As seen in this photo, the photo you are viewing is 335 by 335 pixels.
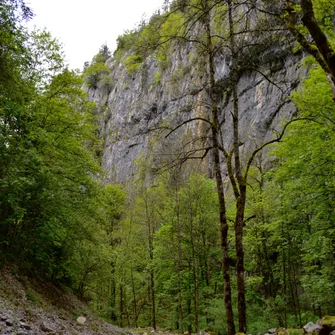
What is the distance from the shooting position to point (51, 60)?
1460 cm

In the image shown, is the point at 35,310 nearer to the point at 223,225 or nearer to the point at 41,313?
the point at 41,313

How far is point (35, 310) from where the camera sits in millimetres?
8648

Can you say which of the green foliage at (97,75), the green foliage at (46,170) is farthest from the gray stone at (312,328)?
the green foliage at (97,75)

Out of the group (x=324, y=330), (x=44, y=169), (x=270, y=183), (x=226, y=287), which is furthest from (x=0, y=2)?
(x=270, y=183)

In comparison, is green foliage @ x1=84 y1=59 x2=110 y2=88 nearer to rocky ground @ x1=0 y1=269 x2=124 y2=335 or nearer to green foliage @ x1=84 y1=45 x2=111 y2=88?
green foliage @ x1=84 y1=45 x2=111 y2=88

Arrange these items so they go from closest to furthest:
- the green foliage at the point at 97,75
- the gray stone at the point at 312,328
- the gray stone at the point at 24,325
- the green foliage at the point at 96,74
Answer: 1. the gray stone at the point at 312,328
2. the gray stone at the point at 24,325
3. the green foliage at the point at 97,75
4. the green foliage at the point at 96,74

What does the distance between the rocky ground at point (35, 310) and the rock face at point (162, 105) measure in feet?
19.2

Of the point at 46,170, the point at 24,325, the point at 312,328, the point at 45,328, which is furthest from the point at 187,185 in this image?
the point at 312,328

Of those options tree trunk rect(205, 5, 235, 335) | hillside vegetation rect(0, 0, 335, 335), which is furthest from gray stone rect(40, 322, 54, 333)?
tree trunk rect(205, 5, 235, 335)

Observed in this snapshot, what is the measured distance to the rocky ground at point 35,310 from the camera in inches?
269

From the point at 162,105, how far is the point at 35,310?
3821cm

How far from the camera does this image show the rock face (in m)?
27.7

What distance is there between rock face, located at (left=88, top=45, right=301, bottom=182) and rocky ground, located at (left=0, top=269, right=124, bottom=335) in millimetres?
5865

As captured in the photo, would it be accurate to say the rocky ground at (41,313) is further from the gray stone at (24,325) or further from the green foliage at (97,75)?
the green foliage at (97,75)
